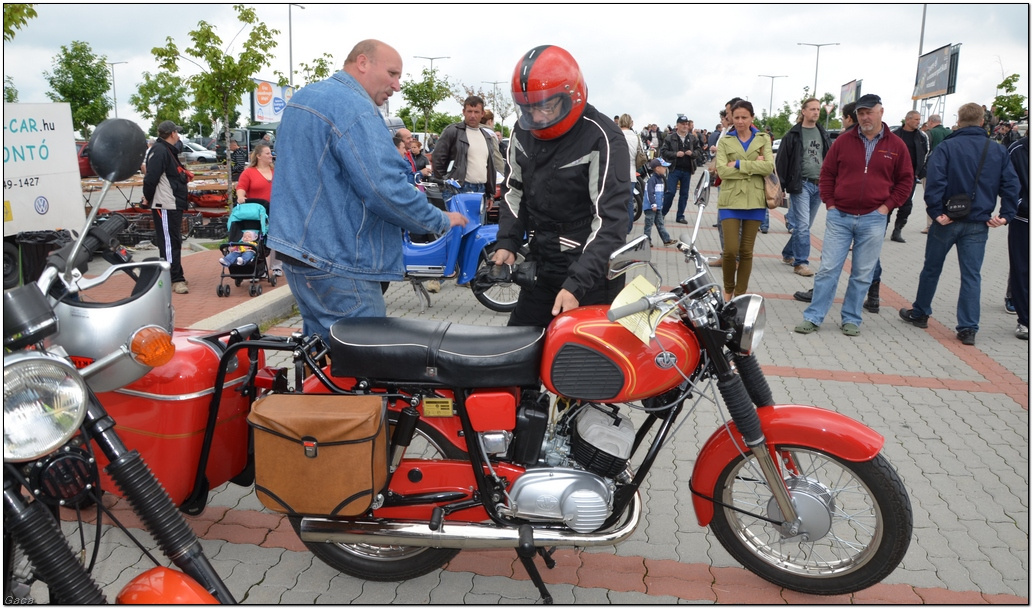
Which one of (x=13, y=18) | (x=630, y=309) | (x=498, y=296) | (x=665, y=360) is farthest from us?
(x=498, y=296)

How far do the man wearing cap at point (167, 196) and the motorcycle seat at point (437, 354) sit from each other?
5775mm

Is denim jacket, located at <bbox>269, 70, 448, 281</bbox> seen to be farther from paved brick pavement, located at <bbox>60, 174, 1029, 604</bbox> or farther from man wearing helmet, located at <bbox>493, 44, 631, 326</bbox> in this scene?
paved brick pavement, located at <bbox>60, 174, 1029, 604</bbox>

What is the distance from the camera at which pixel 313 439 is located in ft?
8.32

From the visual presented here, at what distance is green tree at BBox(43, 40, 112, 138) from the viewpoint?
104ft

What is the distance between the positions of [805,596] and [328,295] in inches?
86.8

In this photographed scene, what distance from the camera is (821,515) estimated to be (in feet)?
9.10

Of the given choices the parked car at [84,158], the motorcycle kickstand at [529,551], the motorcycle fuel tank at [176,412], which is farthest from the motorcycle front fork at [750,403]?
the parked car at [84,158]

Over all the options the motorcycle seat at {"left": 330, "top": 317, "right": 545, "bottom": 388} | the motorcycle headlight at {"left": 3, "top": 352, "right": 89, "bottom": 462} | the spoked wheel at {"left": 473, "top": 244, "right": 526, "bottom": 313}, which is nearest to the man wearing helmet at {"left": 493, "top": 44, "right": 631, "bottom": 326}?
the motorcycle seat at {"left": 330, "top": 317, "right": 545, "bottom": 388}

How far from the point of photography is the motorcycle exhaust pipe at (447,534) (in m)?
2.65

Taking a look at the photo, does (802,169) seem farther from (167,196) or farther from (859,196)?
(167,196)

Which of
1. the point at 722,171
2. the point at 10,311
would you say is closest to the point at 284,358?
the point at 10,311

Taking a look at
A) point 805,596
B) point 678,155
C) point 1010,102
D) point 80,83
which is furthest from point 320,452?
point 80,83

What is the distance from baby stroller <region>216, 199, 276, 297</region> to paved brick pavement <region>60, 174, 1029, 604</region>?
167 inches

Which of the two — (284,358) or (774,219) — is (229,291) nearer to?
(284,358)
